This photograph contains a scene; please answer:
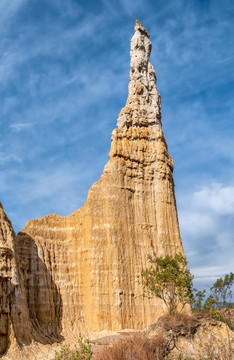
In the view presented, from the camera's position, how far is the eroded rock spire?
44.7 metres

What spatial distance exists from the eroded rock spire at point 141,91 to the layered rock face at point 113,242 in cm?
12

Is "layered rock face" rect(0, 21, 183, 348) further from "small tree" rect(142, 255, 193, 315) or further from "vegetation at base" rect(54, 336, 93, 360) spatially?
"vegetation at base" rect(54, 336, 93, 360)

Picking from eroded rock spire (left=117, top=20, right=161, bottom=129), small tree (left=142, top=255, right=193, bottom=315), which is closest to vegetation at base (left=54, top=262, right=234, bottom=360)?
small tree (left=142, top=255, right=193, bottom=315)

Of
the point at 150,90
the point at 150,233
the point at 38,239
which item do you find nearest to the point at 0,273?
the point at 38,239

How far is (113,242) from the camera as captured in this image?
126 feet

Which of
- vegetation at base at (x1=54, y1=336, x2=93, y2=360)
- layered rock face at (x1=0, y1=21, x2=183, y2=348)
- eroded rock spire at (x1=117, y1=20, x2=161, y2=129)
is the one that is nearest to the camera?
vegetation at base at (x1=54, y1=336, x2=93, y2=360)

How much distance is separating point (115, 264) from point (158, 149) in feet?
44.4

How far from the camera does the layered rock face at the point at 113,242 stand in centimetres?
3691

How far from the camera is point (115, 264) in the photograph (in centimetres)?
3762

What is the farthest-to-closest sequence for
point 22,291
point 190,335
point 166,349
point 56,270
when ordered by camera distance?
point 56,270
point 22,291
point 190,335
point 166,349

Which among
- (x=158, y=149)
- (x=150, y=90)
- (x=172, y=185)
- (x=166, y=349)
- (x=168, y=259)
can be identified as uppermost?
(x=150, y=90)

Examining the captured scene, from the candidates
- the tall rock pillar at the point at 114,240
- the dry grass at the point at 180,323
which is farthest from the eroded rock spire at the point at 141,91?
the dry grass at the point at 180,323

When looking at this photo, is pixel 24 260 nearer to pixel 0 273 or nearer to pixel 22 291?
pixel 22 291

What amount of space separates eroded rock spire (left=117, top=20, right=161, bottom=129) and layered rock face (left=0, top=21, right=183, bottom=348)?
120mm
